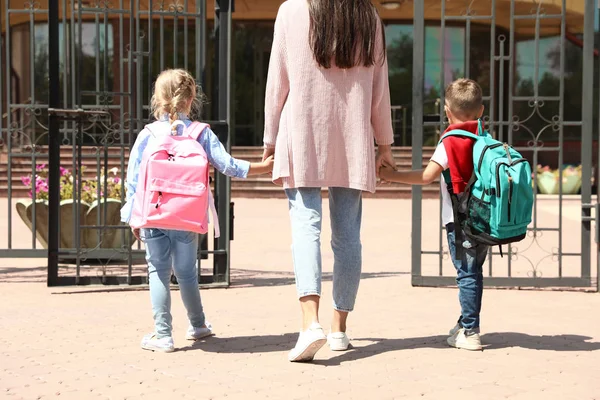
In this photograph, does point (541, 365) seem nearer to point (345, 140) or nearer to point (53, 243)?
point (345, 140)

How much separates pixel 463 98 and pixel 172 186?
→ 158cm

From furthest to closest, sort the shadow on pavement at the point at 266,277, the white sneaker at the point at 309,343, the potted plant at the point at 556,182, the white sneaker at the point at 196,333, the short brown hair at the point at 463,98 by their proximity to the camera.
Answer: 1. the potted plant at the point at 556,182
2. the shadow on pavement at the point at 266,277
3. the white sneaker at the point at 196,333
4. the short brown hair at the point at 463,98
5. the white sneaker at the point at 309,343

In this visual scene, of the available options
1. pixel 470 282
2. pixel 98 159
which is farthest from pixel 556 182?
pixel 470 282

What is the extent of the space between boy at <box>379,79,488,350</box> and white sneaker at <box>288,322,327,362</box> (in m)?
0.89

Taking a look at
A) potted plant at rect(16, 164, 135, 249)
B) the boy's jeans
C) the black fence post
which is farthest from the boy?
potted plant at rect(16, 164, 135, 249)

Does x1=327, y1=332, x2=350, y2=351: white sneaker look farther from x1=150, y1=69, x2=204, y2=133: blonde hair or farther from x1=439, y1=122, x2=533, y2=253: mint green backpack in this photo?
x1=150, y1=69, x2=204, y2=133: blonde hair

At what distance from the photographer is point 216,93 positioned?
26.7 ft

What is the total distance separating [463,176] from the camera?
546 cm

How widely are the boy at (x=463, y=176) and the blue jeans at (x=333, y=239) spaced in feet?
0.98

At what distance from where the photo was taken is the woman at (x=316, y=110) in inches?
199

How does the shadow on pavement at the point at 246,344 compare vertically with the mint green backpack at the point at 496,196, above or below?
below

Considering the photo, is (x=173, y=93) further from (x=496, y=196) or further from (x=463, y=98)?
(x=496, y=196)

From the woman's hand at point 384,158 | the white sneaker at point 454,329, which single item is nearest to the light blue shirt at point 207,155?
the woman's hand at point 384,158

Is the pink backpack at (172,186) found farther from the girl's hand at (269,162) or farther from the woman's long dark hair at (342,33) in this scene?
the woman's long dark hair at (342,33)
